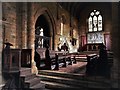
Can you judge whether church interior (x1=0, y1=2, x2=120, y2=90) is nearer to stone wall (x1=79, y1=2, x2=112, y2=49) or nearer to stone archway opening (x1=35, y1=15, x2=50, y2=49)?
stone archway opening (x1=35, y1=15, x2=50, y2=49)

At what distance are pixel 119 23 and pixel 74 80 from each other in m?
2.59

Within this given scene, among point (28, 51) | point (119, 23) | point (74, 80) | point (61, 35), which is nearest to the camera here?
point (119, 23)

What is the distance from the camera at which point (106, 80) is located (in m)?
5.86

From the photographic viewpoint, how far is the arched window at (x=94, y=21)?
19967 millimetres

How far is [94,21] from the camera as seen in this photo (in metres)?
20.4

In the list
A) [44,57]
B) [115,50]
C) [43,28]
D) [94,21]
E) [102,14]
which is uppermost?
[102,14]

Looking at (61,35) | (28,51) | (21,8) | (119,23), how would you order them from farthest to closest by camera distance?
(61,35) → (21,8) → (28,51) → (119,23)

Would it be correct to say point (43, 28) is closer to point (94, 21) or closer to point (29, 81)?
point (29, 81)

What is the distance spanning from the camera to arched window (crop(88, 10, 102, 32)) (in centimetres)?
1997

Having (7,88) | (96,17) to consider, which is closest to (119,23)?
(7,88)

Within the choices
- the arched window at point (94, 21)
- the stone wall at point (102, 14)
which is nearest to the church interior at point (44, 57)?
the stone wall at point (102, 14)

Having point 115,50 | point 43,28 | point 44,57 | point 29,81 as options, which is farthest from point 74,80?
point 43,28

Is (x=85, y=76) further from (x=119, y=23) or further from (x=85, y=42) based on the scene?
(x=85, y=42)

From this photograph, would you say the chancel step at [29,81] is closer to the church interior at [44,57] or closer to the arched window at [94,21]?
the church interior at [44,57]
